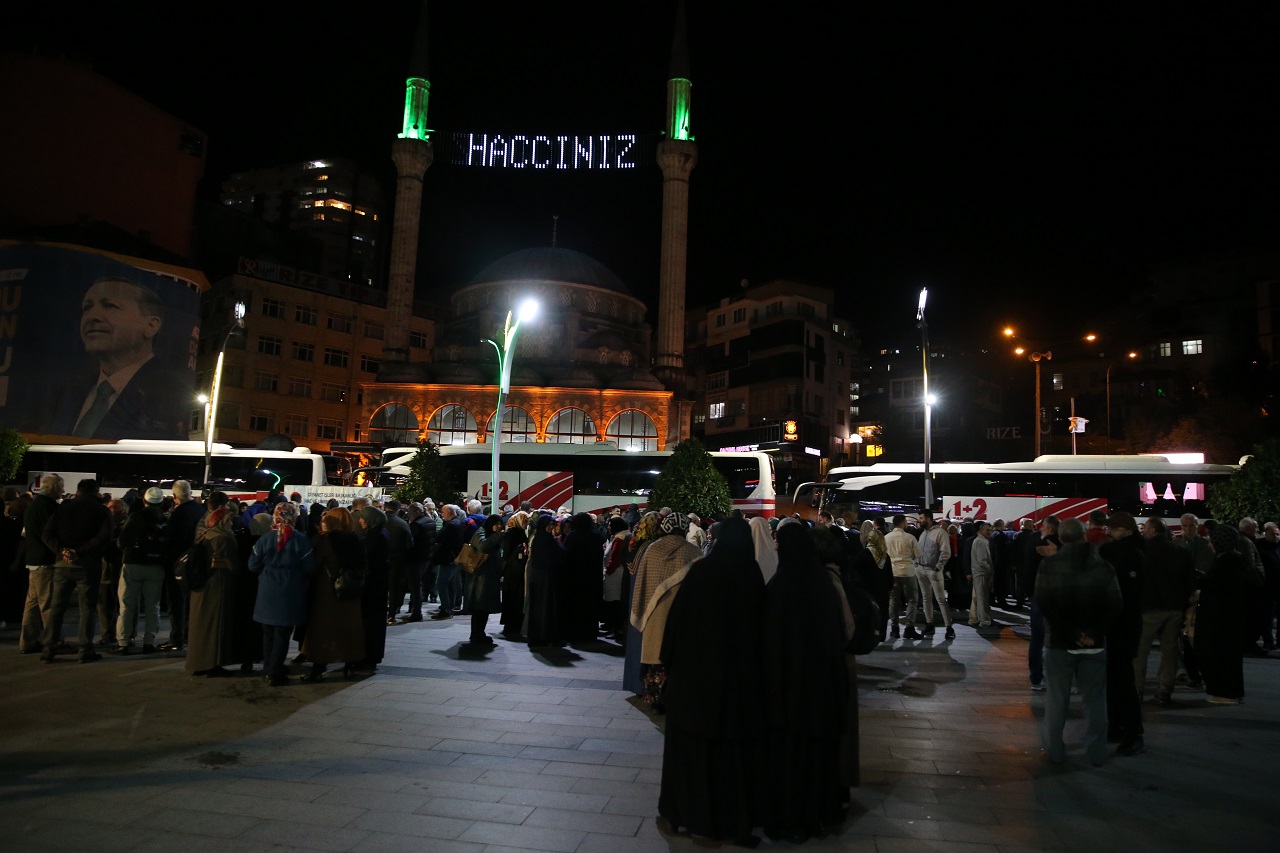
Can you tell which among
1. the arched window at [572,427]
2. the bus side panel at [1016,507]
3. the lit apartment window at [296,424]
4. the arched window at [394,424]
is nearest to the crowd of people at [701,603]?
the bus side panel at [1016,507]

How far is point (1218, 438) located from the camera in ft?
120

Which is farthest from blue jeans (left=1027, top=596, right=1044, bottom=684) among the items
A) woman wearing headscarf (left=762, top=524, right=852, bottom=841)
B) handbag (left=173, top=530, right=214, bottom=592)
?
handbag (left=173, top=530, right=214, bottom=592)

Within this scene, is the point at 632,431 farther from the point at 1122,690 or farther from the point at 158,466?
the point at 1122,690

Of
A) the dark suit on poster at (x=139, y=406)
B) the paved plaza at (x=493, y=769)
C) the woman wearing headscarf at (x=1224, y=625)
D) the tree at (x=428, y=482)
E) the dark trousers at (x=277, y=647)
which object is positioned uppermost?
the dark suit on poster at (x=139, y=406)

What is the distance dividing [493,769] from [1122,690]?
169 inches

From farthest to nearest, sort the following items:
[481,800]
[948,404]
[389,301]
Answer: [948,404], [389,301], [481,800]

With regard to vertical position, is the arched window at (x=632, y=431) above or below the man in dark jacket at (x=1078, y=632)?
above

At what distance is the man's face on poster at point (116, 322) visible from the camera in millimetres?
36094

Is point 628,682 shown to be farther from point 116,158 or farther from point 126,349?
point 116,158

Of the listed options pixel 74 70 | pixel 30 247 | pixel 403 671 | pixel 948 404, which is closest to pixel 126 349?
pixel 30 247

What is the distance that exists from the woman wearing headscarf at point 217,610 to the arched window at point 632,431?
130 ft

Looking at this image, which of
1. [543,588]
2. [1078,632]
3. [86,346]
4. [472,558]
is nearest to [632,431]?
[86,346]

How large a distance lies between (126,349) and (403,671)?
3632 cm

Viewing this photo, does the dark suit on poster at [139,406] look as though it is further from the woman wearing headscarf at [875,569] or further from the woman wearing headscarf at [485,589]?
the woman wearing headscarf at [875,569]
